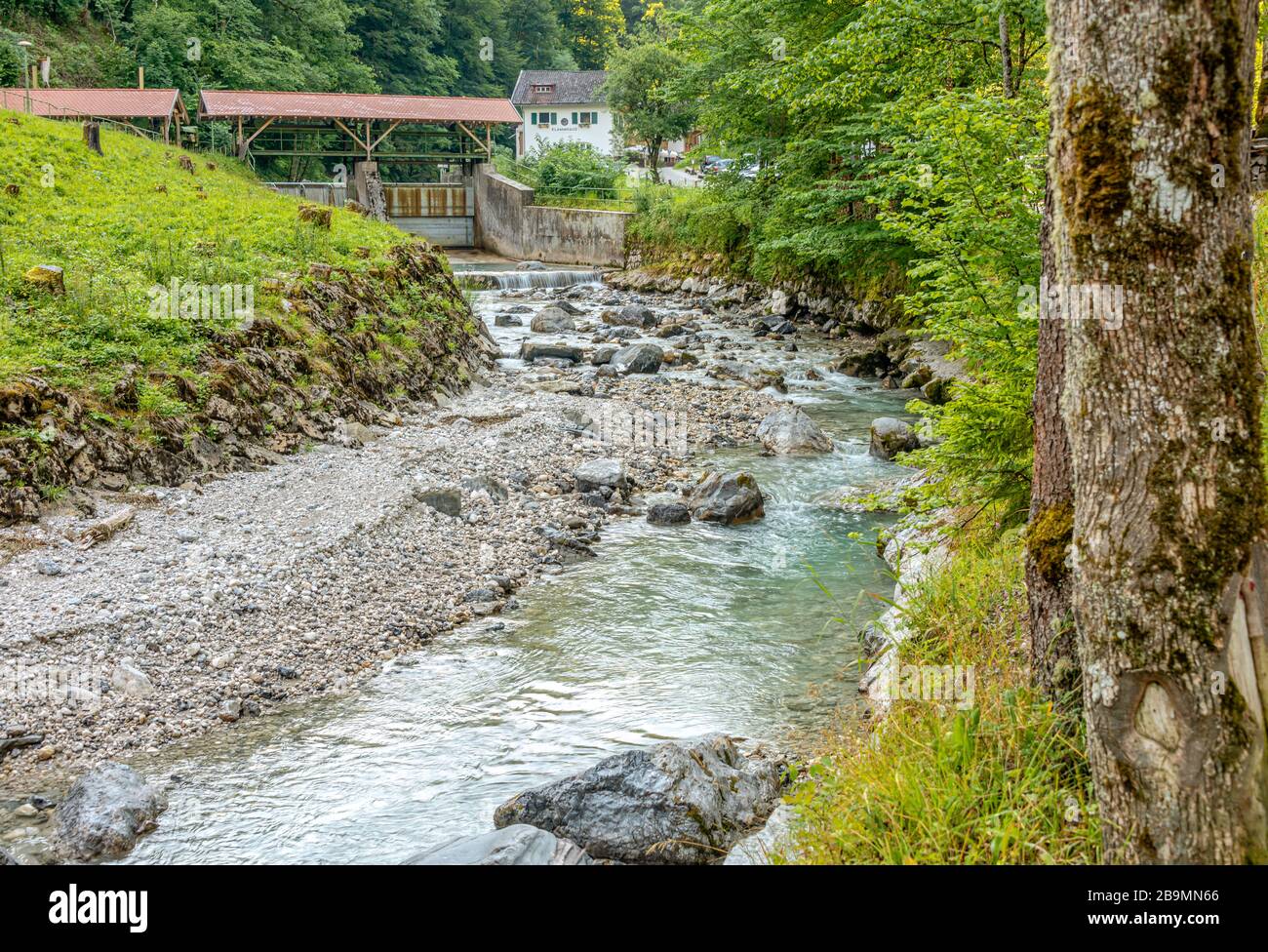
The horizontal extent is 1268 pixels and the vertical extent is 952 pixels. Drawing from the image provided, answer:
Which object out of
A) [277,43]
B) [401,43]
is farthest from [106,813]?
[401,43]

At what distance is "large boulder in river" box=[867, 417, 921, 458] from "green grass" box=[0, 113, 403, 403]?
8307 millimetres

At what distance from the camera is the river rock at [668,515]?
11.5 metres

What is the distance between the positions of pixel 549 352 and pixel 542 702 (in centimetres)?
1423

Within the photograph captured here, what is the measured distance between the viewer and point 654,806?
17.5 feet

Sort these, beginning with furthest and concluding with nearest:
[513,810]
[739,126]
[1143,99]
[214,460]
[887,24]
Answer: [739,126] < [887,24] < [214,460] < [513,810] < [1143,99]

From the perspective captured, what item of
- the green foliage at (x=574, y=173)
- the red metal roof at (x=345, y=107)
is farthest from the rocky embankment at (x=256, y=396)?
the red metal roof at (x=345, y=107)

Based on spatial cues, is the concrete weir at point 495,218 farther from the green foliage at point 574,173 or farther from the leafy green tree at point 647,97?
the leafy green tree at point 647,97

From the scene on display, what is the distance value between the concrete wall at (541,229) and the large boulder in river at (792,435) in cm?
2389

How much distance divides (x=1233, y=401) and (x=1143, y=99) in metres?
0.97
